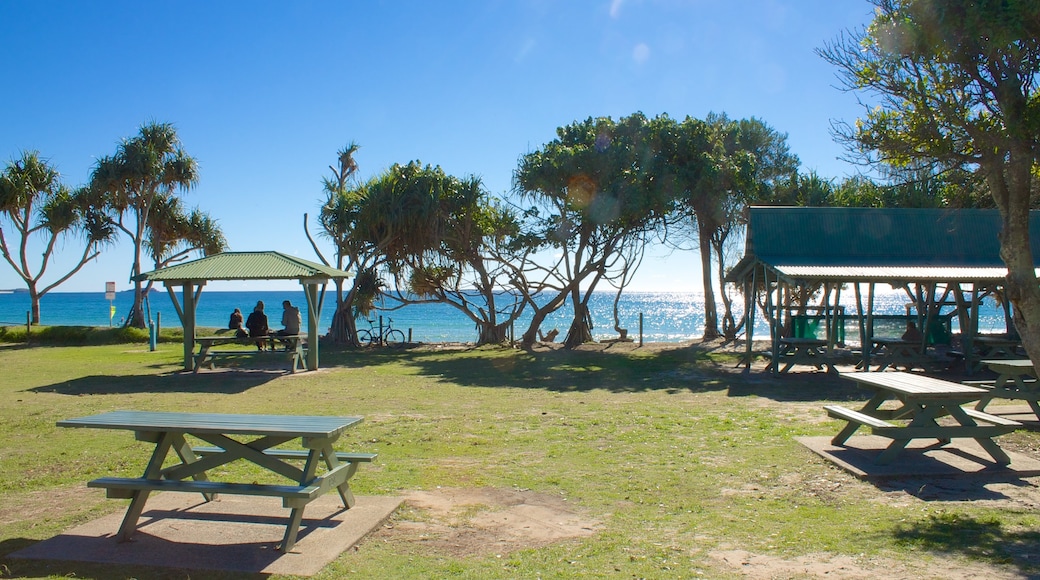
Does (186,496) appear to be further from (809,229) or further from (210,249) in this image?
(210,249)

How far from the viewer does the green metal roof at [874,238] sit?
1703cm

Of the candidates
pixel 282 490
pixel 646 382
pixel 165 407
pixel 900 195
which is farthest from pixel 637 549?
pixel 900 195

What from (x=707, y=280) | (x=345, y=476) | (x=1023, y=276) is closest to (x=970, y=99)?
(x=1023, y=276)

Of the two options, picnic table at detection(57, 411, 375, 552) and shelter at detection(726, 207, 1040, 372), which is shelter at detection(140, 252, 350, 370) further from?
picnic table at detection(57, 411, 375, 552)

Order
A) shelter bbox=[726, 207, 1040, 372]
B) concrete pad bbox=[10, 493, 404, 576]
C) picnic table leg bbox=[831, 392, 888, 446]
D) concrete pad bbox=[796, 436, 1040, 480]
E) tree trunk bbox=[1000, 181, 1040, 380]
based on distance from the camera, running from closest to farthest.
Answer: concrete pad bbox=[10, 493, 404, 576] → tree trunk bbox=[1000, 181, 1040, 380] → concrete pad bbox=[796, 436, 1040, 480] → picnic table leg bbox=[831, 392, 888, 446] → shelter bbox=[726, 207, 1040, 372]

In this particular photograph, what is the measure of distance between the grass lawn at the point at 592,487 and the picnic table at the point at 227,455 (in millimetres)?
487

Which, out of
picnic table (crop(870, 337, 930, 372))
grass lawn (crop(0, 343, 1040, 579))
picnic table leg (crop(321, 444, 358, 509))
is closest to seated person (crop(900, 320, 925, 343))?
picnic table (crop(870, 337, 930, 372))

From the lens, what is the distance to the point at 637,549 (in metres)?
4.57

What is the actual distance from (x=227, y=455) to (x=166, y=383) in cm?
1022

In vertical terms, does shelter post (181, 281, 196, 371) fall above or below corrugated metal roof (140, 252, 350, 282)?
below

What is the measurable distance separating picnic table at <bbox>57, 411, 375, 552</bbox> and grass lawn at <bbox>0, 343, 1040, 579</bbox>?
0.49 meters

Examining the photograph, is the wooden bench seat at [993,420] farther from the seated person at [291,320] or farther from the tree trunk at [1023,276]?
the seated person at [291,320]

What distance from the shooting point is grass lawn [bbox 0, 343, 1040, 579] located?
436 centimetres

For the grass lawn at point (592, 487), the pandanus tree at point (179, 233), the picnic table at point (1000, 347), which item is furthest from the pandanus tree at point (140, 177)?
the picnic table at point (1000, 347)
